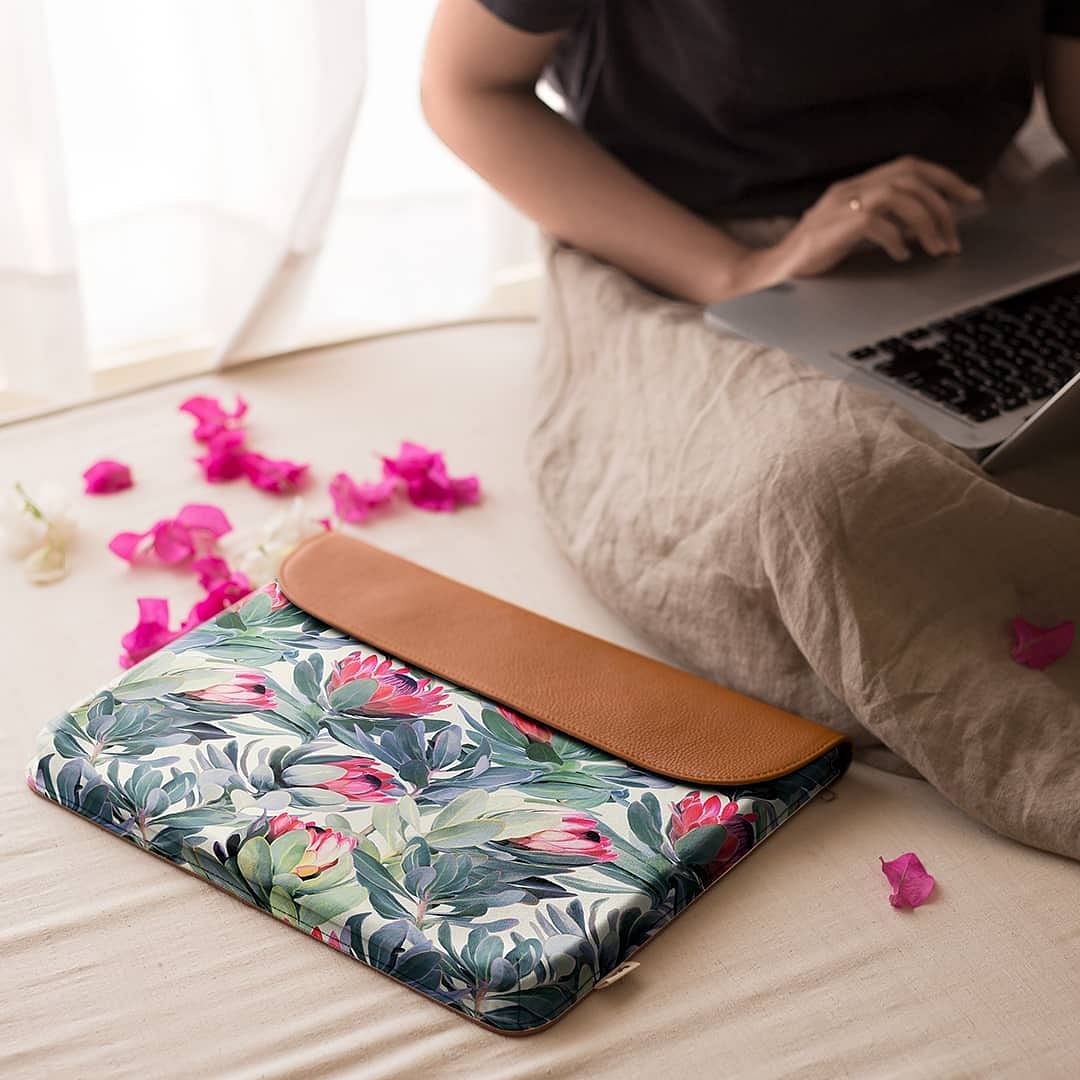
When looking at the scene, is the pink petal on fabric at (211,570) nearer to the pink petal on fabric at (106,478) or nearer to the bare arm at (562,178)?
the pink petal on fabric at (106,478)

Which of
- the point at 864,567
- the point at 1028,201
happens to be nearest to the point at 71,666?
the point at 864,567

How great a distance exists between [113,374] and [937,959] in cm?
107

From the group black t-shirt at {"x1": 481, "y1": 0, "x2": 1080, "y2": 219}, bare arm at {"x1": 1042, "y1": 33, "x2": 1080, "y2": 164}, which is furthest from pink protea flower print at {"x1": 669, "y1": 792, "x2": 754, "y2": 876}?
bare arm at {"x1": 1042, "y1": 33, "x2": 1080, "y2": 164}

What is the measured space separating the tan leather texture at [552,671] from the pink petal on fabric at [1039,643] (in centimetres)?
11

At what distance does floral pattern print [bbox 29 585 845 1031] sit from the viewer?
671 mm

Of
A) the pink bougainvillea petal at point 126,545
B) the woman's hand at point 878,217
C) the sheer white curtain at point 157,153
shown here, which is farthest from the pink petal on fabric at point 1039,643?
the sheer white curtain at point 157,153

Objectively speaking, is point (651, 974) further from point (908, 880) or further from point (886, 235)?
point (886, 235)

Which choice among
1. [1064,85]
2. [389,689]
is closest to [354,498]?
[389,689]

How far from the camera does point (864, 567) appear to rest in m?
0.80

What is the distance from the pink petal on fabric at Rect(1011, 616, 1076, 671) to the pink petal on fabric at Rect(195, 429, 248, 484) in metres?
0.59

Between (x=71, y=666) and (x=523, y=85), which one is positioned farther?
(x=523, y=85)

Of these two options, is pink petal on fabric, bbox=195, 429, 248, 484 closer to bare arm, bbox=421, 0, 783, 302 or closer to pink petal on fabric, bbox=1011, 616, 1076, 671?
bare arm, bbox=421, 0, 783, 302

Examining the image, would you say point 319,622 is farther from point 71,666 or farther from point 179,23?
point 179,23

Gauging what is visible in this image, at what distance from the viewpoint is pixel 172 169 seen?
53.8 inches
